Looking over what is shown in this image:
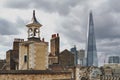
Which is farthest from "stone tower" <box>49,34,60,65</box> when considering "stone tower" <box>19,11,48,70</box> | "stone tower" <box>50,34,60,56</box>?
"stone tower" <box>19,11,48,70</box>

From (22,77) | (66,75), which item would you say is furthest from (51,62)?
(22,77)

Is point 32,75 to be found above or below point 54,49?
below

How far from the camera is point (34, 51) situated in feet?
111

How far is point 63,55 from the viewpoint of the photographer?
5053 cm

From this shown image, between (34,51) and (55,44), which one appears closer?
(34,51)

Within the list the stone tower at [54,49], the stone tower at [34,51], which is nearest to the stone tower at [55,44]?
the stone tower at [54,49]

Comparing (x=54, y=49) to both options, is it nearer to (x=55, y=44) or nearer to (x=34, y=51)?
(x=55, y=44)

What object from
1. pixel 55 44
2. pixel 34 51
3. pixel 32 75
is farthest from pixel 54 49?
pixel 32 75

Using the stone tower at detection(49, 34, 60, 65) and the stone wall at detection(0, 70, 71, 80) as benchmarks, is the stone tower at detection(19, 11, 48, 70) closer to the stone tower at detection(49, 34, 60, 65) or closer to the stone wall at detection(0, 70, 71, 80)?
the stone wall at detection(0, 70, 71, 80)

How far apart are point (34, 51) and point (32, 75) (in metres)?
5.77

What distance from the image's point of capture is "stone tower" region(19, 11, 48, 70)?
33750 mm

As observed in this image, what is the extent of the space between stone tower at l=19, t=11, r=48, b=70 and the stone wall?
13.9ft

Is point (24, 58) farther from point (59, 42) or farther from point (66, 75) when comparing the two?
point (59, 42)

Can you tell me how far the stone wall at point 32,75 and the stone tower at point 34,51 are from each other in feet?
13.9
